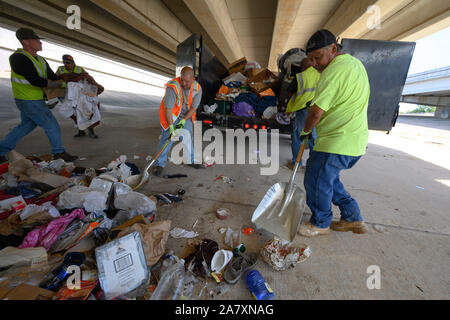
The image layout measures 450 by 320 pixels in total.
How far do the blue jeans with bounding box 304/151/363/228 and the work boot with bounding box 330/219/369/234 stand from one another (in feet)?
0.12

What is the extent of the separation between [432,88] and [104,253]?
23700 millimetres

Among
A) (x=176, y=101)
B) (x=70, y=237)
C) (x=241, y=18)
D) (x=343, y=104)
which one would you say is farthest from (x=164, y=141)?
(x=241, y=18)

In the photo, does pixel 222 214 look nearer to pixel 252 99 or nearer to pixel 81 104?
pixel 252 99

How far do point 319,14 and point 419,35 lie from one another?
9.94 feet

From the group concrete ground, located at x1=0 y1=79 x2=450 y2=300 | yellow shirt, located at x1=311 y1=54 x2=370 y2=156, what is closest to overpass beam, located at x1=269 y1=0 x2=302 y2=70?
concrete ground, located at x1=0 y1=79 x2=450 y2=300

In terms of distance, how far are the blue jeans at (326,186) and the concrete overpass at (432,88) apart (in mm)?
20315

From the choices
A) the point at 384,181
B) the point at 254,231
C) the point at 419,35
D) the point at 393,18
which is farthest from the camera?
the point at 419,35

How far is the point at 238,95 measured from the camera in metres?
4.09

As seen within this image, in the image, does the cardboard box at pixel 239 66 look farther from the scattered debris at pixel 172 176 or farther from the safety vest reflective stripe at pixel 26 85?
the safety vest reflective stripe at pixel 26 85

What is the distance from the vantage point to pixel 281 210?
1656 millimetres

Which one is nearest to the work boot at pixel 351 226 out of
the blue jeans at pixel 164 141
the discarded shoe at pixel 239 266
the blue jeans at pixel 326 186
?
the blue jeans at pixel 326 186

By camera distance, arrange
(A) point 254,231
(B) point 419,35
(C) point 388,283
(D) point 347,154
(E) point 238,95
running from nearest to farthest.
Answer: (C) point 388,283, (D) point 347,154, (A) point 254,231, (E) point 238,95, (B) point 419,35

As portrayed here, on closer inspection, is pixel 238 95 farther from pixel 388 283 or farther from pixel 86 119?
pixel 388 283
